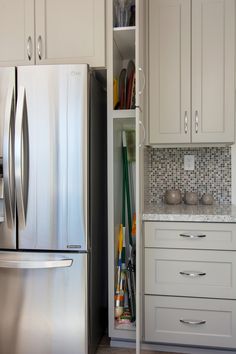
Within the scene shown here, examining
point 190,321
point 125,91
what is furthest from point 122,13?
point 190,321

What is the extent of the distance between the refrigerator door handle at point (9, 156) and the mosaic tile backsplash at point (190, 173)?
3.58ft

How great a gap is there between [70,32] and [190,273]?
65.5 inches

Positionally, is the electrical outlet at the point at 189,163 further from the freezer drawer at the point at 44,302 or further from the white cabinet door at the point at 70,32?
the freezer drawer at the point at 44,302

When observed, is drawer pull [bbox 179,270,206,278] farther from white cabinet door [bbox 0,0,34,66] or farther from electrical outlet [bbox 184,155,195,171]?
white cabinet door [bbox 0,0,34,66]

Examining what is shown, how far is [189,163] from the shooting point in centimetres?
249

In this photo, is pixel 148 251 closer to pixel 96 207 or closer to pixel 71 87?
pixel 96 207

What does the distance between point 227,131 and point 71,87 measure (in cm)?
116

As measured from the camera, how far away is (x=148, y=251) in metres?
1.94

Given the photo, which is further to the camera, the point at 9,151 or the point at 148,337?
the point at 148,337

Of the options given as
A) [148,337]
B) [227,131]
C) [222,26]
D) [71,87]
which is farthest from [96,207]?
[222,26]

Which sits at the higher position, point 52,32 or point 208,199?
point 52,32

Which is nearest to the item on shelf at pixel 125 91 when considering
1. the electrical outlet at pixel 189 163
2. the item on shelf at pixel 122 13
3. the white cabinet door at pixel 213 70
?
the item on shelf at pixel 122 13

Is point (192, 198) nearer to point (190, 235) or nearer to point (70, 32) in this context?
point (190, 235)

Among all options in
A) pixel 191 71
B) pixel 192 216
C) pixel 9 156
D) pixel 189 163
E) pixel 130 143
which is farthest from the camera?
pixel 189 163
